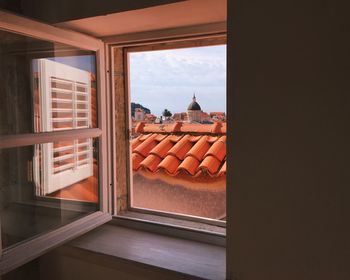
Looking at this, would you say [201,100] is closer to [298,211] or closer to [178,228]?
[178,228]

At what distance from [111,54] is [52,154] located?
617 millimetres

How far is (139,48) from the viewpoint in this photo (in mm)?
1874

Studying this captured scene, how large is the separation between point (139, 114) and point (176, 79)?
409mm

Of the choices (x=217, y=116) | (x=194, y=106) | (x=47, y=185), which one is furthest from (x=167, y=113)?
(x=47, y=185)

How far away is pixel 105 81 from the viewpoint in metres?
1.76

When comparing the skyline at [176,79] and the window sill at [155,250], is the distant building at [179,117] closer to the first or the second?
the skyline at [176,79]

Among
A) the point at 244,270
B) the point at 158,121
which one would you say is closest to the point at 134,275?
the point at 244,270

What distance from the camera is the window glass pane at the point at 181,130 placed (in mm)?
1960

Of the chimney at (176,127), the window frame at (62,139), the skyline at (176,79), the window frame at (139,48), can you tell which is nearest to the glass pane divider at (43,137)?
the window frame at (62,139)

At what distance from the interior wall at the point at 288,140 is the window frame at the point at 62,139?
74cm

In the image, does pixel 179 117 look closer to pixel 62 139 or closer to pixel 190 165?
pixel 190 165

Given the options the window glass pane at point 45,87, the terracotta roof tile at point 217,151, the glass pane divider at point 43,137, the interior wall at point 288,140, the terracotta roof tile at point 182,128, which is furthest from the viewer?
the terracotta roof tile at point 182,128

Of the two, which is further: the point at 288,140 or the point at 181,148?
the point at 181,148

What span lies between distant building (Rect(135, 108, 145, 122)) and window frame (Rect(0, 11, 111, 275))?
0.54 m
